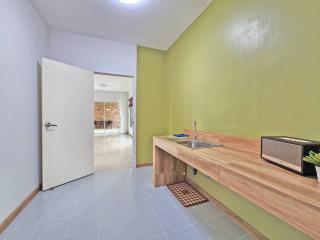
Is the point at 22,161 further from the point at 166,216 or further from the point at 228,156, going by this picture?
the point at 228,156

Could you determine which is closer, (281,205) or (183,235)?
(281,205)

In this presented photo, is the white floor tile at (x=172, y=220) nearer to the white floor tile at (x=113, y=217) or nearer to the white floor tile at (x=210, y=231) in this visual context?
the white floor tile at (x=210, y=231)

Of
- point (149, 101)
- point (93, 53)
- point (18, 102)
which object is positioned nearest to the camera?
point (18, 102)

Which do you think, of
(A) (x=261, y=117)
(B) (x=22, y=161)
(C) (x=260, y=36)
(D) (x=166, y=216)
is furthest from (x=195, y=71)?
(B) (x=22, y=161)

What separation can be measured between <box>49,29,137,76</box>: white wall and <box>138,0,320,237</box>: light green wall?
1236 millimetres

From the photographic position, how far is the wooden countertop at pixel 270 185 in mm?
579

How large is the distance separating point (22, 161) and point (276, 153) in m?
2.43

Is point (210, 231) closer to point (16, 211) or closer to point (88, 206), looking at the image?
point (88, 206)

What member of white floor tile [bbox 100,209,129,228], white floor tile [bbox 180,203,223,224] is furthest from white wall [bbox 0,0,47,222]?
white floor tile [bbox 180,203,223,224]

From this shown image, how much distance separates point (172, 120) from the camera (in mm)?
3076

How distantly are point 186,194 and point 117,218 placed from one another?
36.6 inches

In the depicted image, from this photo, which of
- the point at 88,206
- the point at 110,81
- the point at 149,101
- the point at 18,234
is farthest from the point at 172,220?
the point at 110,81

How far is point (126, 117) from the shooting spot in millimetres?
8648

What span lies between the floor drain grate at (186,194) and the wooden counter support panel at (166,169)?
102mm
